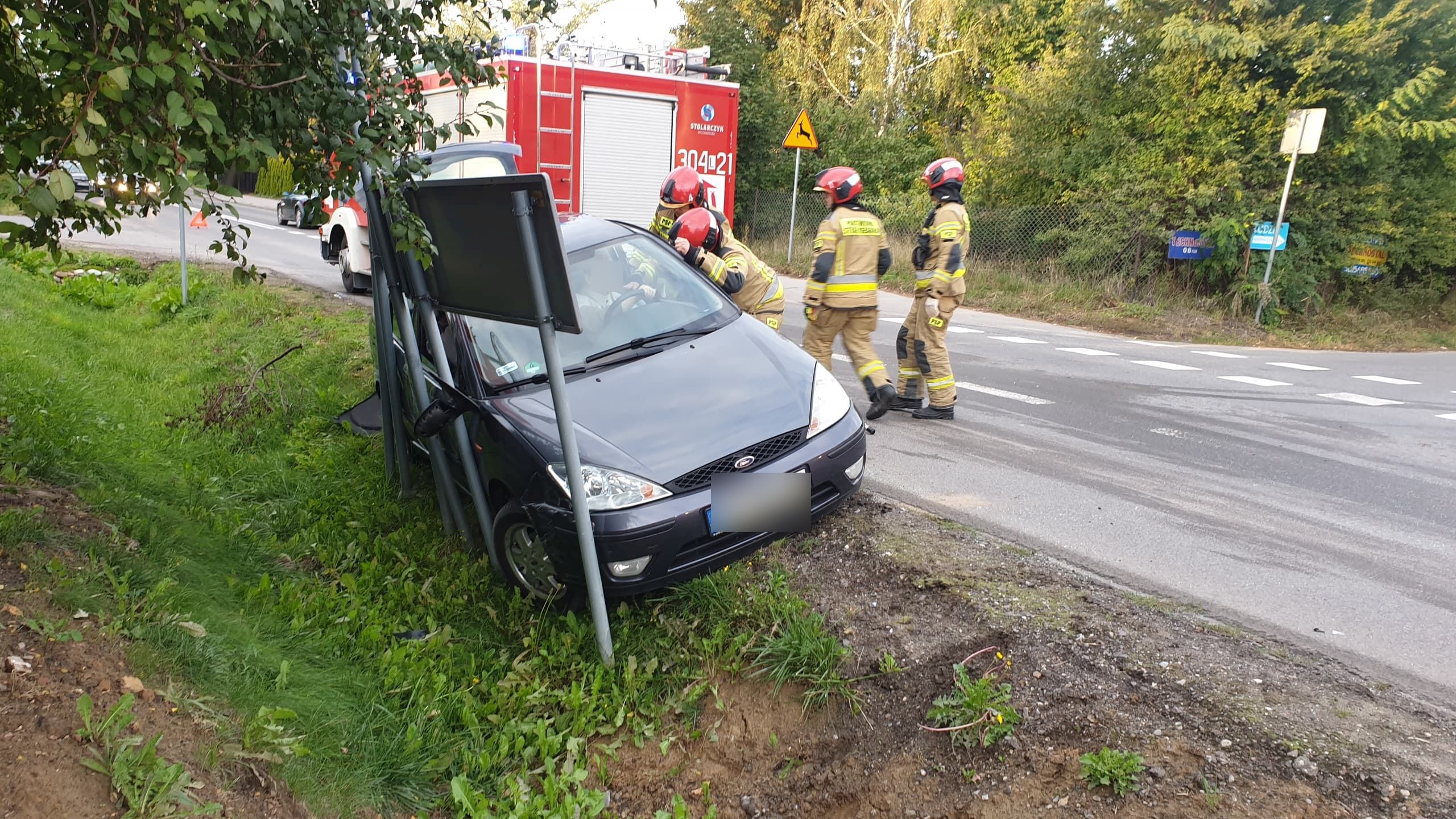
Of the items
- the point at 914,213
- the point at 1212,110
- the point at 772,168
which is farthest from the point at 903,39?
the point at 1212,110

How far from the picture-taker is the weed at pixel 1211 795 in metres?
2.71

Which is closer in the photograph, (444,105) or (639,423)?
(639,423)

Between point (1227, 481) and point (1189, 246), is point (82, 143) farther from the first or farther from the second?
point (1189, 246)

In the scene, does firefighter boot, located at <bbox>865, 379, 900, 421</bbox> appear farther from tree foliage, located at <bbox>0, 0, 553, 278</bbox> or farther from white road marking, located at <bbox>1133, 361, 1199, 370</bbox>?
white road marking, located at <bbox>1133, 361, 1199, 370</bbox>

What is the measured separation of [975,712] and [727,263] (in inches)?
146

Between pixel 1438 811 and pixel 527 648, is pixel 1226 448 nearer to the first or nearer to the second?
pixel 1438 811

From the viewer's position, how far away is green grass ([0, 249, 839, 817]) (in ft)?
10.9

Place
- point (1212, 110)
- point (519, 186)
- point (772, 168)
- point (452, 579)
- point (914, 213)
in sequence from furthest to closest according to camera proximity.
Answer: point (772, 168) → point (914, 213) → point (1212, 110) → point (452, 579) → point (519, 186)

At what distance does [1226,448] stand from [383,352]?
542 centimetres

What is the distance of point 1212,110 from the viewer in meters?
13.9

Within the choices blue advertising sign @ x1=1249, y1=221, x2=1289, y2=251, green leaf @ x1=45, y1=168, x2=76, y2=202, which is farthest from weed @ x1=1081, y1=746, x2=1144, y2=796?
blue advertising sign @ x1=1249, y1=221, x2=1289, y2=251

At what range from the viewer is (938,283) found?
6938 mm

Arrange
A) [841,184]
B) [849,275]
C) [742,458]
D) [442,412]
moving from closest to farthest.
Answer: [742,458] < [442,412] < [841,184] < [849,275]

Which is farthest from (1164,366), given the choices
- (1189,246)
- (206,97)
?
(206,97)
